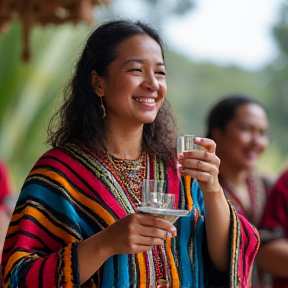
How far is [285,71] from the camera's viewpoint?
1798cm

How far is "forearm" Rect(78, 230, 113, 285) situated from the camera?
2365mm

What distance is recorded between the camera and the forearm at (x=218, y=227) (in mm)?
2596

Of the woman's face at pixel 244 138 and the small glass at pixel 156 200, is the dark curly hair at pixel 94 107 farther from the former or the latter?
the woman's face at pixel 244 138

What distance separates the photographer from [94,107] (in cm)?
278

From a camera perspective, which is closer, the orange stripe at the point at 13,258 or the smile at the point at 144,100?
the orange stripe at the point at 13,258

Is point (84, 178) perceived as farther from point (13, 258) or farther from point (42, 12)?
point (42, 12)

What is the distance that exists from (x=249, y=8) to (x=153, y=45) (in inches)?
766

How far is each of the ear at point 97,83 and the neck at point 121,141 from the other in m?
0.14

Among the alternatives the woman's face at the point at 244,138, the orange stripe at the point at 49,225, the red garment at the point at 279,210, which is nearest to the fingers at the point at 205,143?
the orange stripe at the point at 49,225

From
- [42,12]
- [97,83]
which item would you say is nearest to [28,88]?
[42,12]

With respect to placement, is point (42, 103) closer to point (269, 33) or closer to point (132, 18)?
point (132, 18)

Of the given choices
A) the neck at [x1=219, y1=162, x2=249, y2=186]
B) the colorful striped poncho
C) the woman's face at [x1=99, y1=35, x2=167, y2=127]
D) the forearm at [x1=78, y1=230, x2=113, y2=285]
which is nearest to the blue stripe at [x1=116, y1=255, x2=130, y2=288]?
the colorful striped poncho

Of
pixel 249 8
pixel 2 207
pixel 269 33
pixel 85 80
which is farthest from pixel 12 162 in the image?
pixel 249 8

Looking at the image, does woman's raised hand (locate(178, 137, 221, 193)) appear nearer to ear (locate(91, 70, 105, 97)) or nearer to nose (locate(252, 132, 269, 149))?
ear (locate(91, 70, 105, 97))
